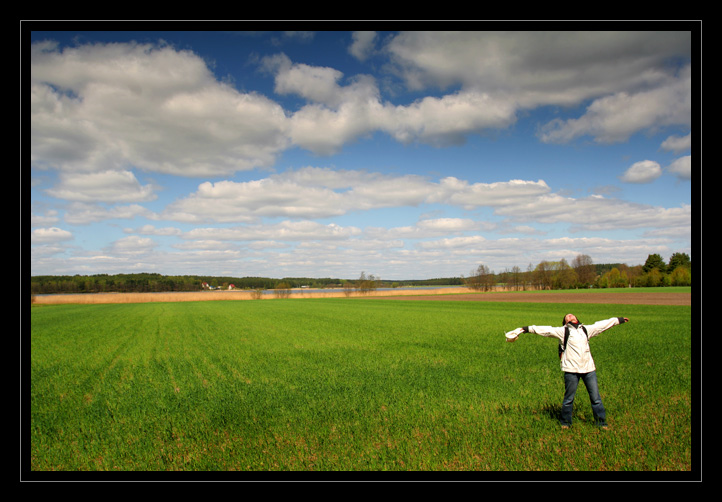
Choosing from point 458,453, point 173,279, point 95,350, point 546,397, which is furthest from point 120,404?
point 173,279

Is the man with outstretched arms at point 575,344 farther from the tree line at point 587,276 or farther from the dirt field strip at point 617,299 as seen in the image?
the tree line at point 587,276

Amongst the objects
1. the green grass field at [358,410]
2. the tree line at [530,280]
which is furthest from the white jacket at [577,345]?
the tree line at [530,280]

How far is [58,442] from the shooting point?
8.76 metres

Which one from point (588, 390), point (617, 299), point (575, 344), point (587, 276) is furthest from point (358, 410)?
point (587, 276)

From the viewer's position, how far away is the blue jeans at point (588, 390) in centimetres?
696

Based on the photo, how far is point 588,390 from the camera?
704 centimetres

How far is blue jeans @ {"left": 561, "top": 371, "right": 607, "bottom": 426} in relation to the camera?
6957 mm

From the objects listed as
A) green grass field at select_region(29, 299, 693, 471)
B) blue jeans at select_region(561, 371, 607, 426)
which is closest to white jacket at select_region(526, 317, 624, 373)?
blue jeans at select_region(561, 371, 607, 426)

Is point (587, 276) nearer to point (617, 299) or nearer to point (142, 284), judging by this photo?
point (617, 299)

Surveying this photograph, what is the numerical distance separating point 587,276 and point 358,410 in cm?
12524

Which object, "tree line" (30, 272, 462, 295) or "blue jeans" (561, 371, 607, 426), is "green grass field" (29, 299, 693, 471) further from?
"tree line" (30, 272, 462, 295)

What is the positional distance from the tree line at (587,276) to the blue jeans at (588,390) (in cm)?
12124

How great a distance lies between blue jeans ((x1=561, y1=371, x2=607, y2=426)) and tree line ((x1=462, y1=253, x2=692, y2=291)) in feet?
398
